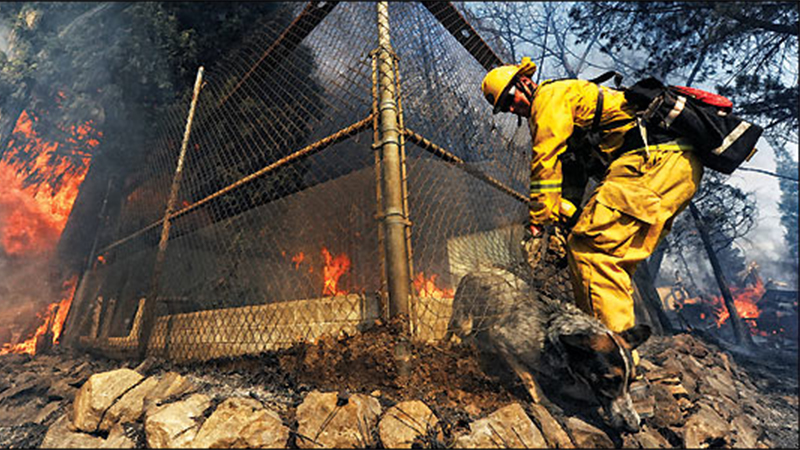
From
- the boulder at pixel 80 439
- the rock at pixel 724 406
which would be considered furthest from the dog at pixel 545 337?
the boulder at pixel 80 439

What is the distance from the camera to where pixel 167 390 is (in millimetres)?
2059

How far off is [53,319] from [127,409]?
7.34 m

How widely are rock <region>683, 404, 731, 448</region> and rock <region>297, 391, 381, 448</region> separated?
6.12 feet

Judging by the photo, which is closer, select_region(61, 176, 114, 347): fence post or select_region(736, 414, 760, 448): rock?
select_region(736, 414, 760, 448): rock

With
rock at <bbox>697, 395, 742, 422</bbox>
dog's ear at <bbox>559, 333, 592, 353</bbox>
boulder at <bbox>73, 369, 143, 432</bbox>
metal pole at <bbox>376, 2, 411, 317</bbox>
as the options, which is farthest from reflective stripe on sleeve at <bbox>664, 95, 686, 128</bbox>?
boulder at <bbox>73, 369, 143, 432</bbox>

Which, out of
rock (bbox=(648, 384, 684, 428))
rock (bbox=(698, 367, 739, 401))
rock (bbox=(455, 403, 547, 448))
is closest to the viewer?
rock (bbox=(455, 403, 547, 448))

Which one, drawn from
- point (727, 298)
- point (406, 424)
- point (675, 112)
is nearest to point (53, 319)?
point (406, 424)

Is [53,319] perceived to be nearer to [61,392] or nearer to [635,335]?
[61,392]

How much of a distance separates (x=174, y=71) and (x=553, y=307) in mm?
8684

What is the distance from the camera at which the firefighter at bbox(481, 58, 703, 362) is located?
1.81m

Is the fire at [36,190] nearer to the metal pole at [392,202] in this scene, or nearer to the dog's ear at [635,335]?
the metal pole at [392,202]

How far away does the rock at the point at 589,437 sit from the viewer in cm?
158

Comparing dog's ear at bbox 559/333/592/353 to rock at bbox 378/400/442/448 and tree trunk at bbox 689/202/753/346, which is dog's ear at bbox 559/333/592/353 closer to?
rock at bbox 378/400/442/448

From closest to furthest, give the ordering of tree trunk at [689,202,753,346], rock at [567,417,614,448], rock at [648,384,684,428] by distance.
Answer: rock at [567,417,614,448]
rock at [648,384,684,428]
tree trunk at [689,202,753,346]
